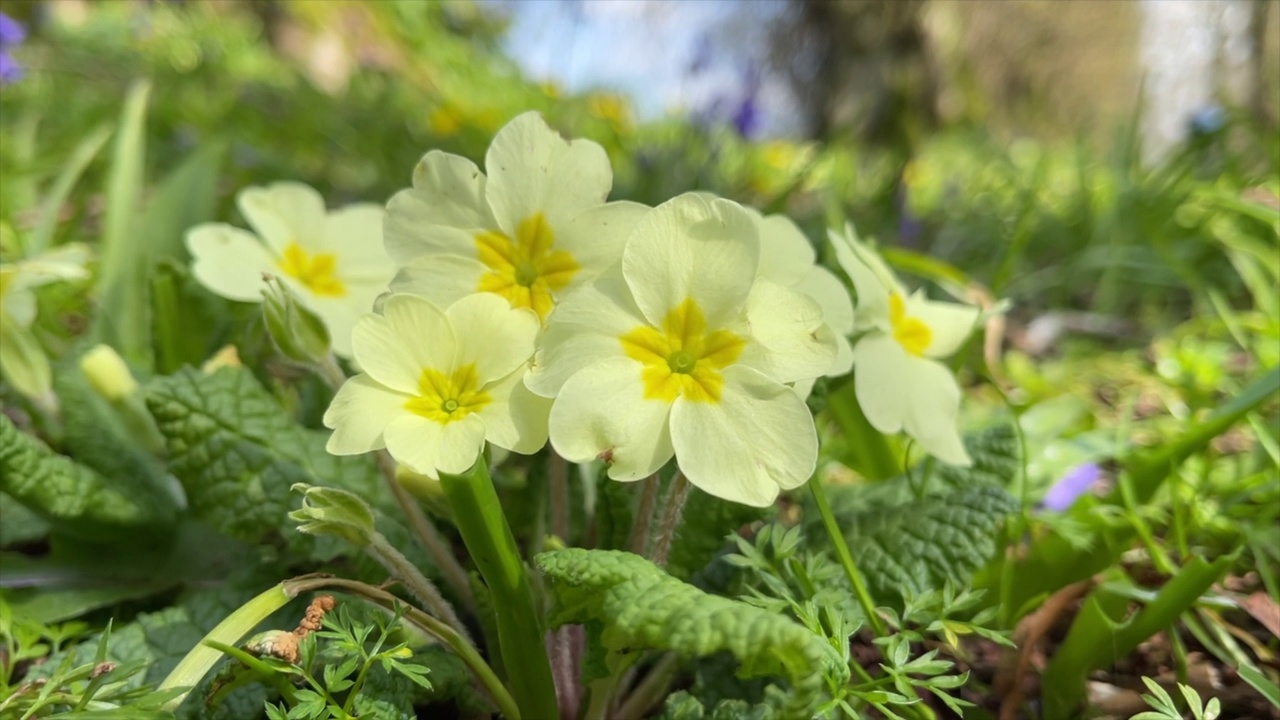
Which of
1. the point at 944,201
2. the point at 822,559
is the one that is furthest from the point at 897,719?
the point at 944,201

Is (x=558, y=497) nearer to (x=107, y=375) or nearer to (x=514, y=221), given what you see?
(x=514, y=221)

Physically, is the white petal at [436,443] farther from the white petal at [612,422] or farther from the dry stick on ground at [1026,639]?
the dry stick on ground at [1026,639]

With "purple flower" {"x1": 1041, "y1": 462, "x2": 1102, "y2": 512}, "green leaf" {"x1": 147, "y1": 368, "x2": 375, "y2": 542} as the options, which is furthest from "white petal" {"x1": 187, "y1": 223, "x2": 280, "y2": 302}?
"purple flower" {"x1": 1041, "y1": 462, "x2": 1102, "y2": 512}

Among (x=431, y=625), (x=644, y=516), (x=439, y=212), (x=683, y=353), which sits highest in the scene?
(x=439, y=212)

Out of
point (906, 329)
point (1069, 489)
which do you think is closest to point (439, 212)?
point (906, 329)

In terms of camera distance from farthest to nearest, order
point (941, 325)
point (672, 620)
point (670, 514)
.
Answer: point (941, 325)
point (670, 514)
point (672, 620)
